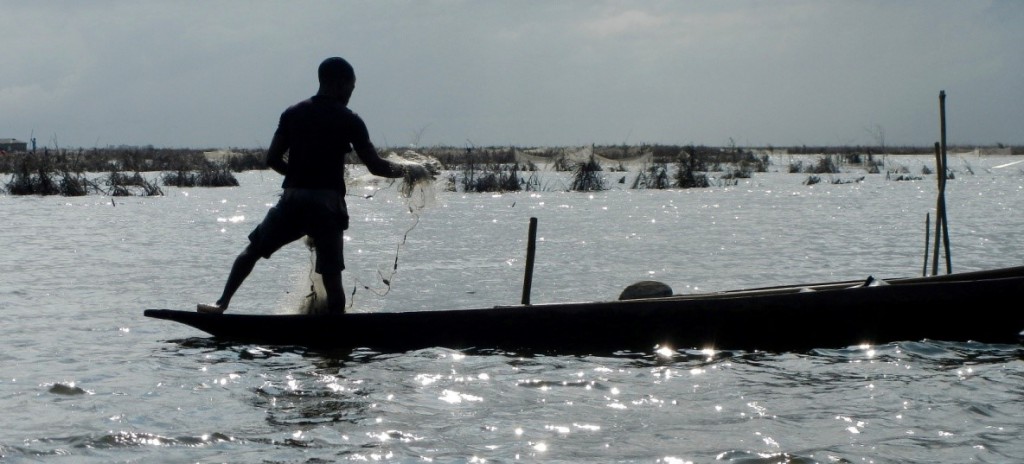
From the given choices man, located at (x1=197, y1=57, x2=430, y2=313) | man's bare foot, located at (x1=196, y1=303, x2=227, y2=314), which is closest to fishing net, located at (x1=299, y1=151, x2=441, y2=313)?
man, located at (x1=197, y1=57, x2=430, y2=313)

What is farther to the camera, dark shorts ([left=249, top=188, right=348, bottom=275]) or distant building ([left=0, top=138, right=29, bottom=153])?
distant building ([left=0, top=138, right=29, bottom=153])

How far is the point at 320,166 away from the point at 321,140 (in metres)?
0.16

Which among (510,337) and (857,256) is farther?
(857,256)

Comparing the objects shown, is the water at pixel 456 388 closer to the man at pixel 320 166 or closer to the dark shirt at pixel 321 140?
the man at pixel 320 166

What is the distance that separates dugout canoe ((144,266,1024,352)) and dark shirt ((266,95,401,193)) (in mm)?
949

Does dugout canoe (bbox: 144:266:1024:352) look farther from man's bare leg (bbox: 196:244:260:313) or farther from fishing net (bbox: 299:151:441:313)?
fishing net (bbox: 299:151:441:313)

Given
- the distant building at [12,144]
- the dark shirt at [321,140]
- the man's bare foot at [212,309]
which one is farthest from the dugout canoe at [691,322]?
the distant building at [12,144]

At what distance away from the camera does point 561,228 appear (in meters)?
18.7

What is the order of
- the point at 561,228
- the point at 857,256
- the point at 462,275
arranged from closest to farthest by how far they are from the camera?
the point at 462,275
the point at 857,256
the point at 561,228

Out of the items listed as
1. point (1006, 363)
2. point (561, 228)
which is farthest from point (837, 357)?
point (561, 228)

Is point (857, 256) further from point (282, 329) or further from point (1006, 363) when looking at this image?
point (282, 329)

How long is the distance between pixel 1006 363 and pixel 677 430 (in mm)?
2682

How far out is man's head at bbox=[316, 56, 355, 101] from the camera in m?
6.88

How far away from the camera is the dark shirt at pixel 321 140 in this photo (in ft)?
22.3
